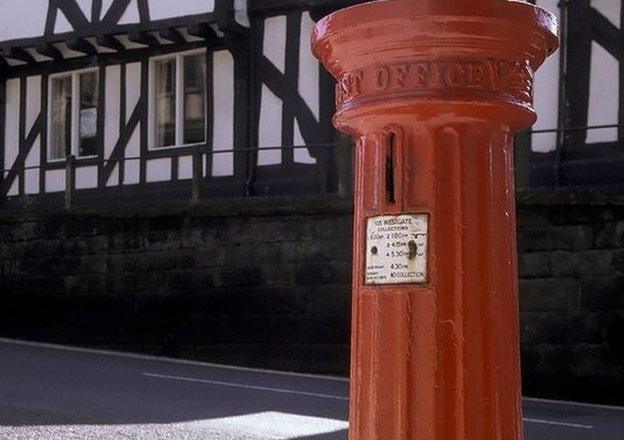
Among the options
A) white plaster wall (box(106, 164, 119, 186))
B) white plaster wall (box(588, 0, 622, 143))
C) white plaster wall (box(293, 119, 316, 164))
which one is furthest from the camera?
white plaster wall (box(106, 164, 119, 186))

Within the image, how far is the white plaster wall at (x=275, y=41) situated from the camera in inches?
673

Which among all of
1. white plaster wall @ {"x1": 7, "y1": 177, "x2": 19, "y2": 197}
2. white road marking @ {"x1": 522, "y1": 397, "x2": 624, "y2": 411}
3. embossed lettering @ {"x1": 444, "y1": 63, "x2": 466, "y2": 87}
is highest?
white plaster wall @ {"x1": 7, "y1": 177, "x2": 19, "y2": 197}

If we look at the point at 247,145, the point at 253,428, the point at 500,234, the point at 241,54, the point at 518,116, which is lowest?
the point at 253,428

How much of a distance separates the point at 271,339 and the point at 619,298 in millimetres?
4576

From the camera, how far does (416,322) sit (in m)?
2.82

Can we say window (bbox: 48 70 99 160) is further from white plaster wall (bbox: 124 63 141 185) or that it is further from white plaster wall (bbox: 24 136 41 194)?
white plaster wall (bbox: 124 63 141 185)

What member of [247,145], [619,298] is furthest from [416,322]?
[247,145]

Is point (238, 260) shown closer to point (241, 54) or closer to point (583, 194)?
point (241, 54)

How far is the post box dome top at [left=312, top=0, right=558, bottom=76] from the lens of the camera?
2.73 metres

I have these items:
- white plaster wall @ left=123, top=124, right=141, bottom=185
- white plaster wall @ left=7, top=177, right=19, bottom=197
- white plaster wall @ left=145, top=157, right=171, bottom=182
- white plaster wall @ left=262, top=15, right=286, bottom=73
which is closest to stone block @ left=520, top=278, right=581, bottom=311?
white plaster wall @ left=262, top=15, right=286, bottom=73

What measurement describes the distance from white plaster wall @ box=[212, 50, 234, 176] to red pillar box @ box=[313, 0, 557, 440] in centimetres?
1467

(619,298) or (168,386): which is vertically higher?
(619,298)

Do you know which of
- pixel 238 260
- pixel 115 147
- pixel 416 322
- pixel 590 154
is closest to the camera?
pixel 416 322

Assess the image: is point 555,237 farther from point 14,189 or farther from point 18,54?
point 14,189
